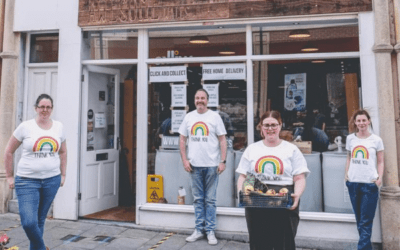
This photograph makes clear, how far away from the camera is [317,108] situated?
237 inches

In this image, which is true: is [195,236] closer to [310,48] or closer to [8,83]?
[310,48]

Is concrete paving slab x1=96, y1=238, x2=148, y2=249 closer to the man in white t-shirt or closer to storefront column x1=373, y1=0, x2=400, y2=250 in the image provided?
the man in white t-shirt

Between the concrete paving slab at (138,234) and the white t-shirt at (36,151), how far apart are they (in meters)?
1.95

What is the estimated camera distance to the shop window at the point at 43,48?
23.1 ft

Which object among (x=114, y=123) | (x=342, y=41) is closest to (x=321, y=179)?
(x=342, y=41)

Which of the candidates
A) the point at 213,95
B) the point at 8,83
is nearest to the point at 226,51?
the point at 213,95

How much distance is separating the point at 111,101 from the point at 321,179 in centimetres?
426

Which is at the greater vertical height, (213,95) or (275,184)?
(213,95)

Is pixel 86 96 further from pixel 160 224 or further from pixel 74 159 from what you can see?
pixel 160 224

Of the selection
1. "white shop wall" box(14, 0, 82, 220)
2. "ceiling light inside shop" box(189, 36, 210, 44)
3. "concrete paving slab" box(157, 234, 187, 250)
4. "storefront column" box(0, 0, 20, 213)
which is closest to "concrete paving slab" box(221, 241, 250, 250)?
"concrete paving slab" box(157, 234, 187, 250)

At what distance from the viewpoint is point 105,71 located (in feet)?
23.1

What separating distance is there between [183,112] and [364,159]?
9.93ft

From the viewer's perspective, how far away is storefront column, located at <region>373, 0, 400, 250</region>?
16.7ft

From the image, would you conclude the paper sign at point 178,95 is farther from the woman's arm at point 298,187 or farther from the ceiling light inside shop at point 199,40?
the woman's arm at point 298,187
